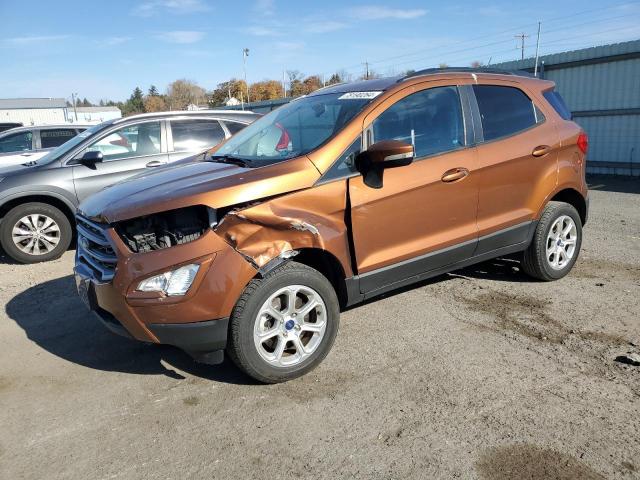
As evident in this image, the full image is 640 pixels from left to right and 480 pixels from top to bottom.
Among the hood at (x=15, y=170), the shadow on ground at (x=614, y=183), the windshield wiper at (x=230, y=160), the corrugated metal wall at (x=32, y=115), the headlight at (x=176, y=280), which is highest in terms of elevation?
the corrugated metal wall at (x=32, y=115)

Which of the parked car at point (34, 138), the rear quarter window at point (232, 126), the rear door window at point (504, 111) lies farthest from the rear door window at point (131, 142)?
the rear door window at point (504, 111)

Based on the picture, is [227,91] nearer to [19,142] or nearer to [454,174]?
[19,142]

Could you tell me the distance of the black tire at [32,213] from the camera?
645 centimetres

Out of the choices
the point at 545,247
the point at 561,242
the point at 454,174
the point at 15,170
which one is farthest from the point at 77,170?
the point at 561,242

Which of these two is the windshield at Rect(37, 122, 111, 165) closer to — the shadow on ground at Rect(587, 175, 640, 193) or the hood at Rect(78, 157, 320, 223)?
the hood at Rect(78, 157, 320, 223)

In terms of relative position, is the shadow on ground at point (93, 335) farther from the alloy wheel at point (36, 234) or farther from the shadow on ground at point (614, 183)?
the shadow on ground at point (614, 183)

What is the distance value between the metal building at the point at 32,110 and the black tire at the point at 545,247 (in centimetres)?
8172

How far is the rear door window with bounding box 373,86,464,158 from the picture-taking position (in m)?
3.78

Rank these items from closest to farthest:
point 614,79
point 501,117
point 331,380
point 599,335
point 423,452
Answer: point 423,452 < point 331,380 < point 599,335 < point 501,117 < point 614,79

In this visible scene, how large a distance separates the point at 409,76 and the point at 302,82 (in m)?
61.4

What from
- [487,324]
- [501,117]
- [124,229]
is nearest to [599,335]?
[487,324]

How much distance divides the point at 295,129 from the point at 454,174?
1291 millimetres

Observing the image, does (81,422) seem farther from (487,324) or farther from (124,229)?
(487,324)

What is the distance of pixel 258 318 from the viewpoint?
318cm
